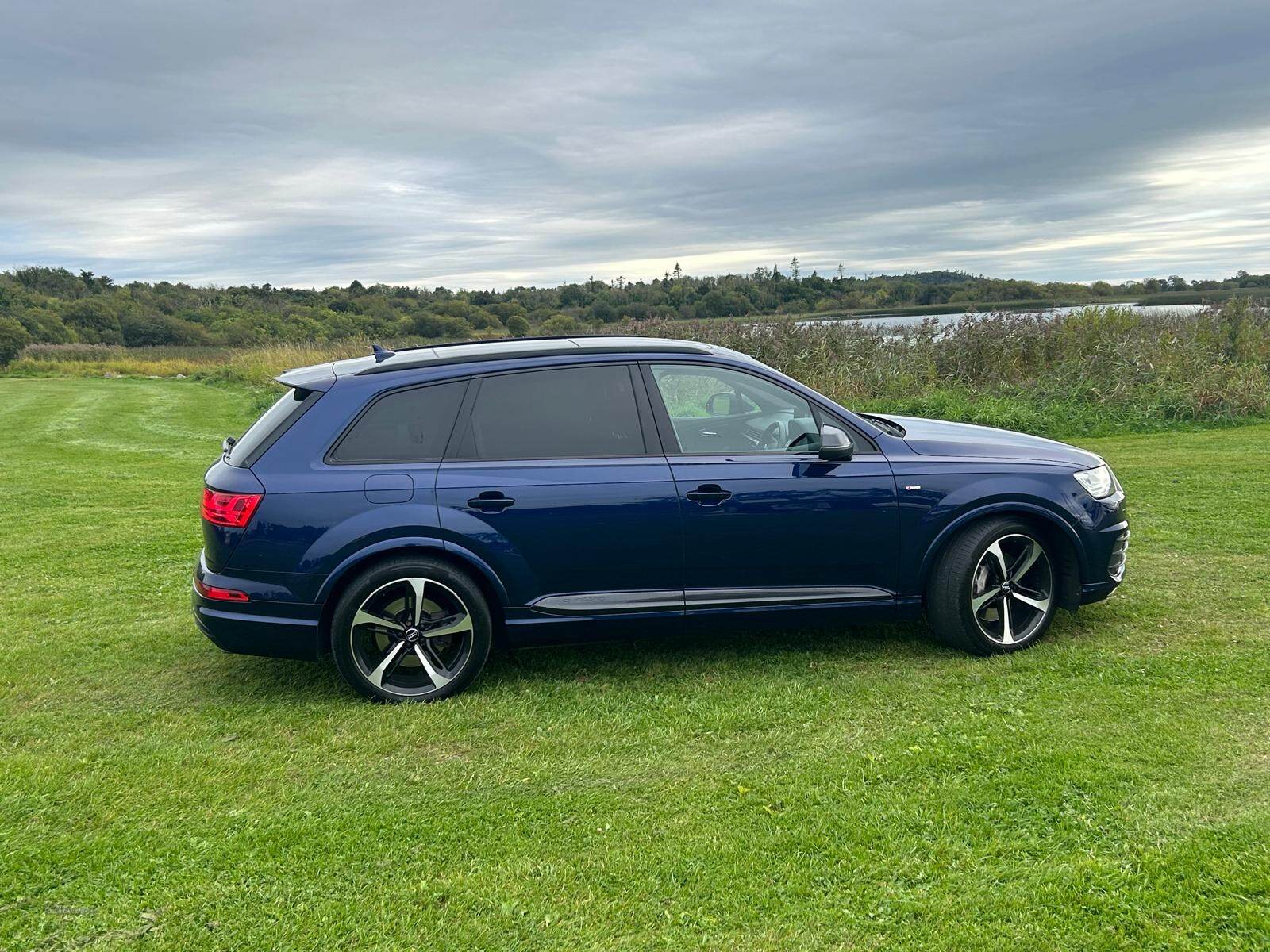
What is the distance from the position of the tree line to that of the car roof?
177 centimetres

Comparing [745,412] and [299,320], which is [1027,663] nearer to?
[745,412]

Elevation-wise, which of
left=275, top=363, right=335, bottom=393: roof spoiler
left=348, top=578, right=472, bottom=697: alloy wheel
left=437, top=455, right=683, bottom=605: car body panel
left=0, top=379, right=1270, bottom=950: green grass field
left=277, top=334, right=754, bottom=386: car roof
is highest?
left=277, top=334, right=754, bottom=386: car roof

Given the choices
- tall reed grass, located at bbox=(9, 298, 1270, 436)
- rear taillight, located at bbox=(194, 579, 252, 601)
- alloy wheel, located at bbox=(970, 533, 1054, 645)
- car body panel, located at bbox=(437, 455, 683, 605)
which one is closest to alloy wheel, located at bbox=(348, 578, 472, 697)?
car body panel, located at bbox=(437, 455, 683, 605)

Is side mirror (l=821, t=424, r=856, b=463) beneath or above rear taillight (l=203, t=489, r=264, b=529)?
above

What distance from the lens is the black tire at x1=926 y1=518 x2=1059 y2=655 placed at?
16.8 ft

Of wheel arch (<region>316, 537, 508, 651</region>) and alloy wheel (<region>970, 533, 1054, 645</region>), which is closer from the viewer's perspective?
wheel arch (<region>316, 537, 508, 651</region>)

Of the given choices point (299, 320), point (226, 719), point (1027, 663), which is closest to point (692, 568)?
point (1027, 663)

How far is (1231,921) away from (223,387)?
3321cm

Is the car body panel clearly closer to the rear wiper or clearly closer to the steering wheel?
the steering wheel

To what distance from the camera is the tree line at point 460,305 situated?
65.6ft

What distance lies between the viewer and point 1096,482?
5.34 meters

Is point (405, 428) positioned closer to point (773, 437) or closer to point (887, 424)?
point (773, 437)

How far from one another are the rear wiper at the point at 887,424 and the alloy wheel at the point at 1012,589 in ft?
2.56

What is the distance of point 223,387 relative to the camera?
3216 centimetres
